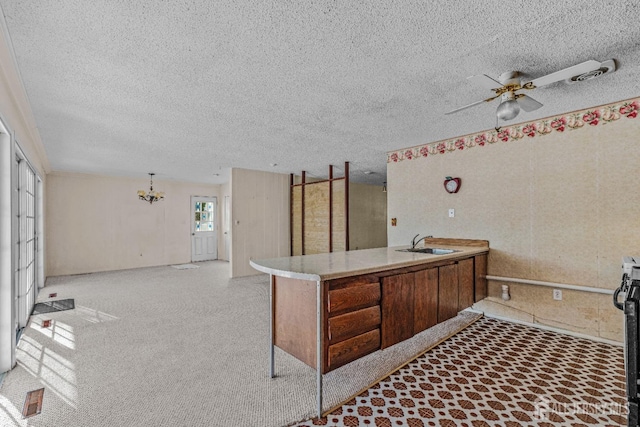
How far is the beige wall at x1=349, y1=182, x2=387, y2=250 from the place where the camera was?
8.09 m

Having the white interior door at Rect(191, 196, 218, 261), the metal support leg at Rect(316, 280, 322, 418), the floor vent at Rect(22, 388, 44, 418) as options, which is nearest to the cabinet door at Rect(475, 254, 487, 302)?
the metal support leg at Rect(316, 280, 322, 418)

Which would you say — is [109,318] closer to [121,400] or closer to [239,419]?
[121,400]

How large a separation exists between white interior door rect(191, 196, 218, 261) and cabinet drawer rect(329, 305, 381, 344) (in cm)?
786

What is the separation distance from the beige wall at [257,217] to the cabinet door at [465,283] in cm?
461

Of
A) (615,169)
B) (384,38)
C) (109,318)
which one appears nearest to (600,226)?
(615,169)

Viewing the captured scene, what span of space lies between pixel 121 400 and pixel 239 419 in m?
0.90

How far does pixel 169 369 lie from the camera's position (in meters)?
2.49

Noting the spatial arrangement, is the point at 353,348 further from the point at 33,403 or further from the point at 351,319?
the point at 33,403

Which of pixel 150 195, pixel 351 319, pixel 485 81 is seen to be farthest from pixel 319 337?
pixel 150 195

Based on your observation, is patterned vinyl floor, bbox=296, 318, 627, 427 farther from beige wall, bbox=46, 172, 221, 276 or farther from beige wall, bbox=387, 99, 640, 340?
beige wall, bbox=46, 172, 221, 276

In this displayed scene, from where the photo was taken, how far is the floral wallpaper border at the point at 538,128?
2935 millimetres

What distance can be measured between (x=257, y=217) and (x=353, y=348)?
509cm

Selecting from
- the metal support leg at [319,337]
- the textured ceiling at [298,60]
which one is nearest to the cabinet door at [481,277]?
the textured ceiling at [298,60]

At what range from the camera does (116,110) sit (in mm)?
3078
